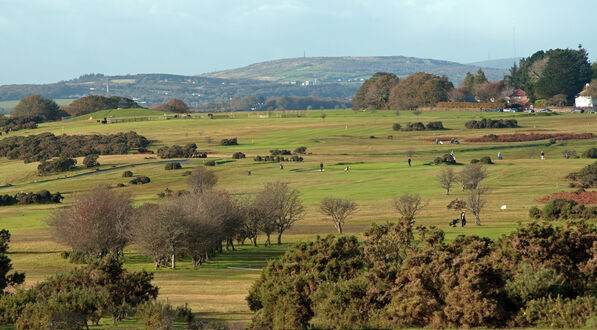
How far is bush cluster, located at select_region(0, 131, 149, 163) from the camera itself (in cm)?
12600

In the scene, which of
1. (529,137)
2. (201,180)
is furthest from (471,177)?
(529,137)

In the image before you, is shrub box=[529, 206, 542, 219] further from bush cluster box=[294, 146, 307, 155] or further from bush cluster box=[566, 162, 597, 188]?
bush cluster box=[294, 146, 307, 155]

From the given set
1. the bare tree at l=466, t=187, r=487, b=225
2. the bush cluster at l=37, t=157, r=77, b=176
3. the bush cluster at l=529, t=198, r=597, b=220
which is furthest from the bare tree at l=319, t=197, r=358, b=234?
A: the bush cluster at l=37, t=157, r=77, b=176

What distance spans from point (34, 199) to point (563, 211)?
2053 inches

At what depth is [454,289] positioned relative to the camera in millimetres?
27109

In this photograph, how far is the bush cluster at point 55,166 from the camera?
351 feet

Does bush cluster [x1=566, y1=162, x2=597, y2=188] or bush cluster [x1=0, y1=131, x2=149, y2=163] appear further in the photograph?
bush cluster [x1=0, y1=131, x2=149, y2=163]

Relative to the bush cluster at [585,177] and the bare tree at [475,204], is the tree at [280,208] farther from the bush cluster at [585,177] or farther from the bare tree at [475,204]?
the bush cluster at [585,177]

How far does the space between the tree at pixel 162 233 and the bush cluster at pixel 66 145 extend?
7890 centimetres

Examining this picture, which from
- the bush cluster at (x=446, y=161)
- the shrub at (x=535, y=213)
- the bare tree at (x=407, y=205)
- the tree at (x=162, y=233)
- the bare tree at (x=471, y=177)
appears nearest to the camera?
the tree at (x=162, y=233)

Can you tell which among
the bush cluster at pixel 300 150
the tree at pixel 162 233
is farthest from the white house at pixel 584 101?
the tree at pixel 162 233

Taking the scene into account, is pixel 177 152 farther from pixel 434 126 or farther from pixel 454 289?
pixel 454 289

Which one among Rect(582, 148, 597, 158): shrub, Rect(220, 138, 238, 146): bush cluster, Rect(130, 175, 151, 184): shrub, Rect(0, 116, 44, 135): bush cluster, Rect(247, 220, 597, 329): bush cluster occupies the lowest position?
Rect(130, 175, 151, 184): shrub

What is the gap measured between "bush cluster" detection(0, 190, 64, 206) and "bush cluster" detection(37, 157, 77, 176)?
24.4m
